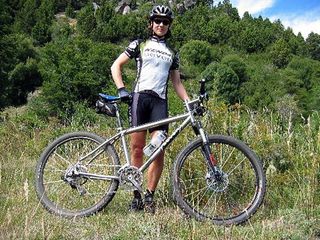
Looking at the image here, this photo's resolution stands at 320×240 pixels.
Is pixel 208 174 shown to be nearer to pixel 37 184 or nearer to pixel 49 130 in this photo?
pixel 37 184

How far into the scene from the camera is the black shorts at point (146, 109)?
4676mm

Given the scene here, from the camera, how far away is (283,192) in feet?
15.6

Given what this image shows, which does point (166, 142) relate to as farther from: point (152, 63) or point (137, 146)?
point (152, 63)

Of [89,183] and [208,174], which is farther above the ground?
[208,174]

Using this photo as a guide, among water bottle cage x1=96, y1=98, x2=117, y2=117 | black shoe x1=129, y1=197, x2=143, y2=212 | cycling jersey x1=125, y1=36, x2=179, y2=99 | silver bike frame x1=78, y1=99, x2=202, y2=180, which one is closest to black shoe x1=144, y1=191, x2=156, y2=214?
black shoe x1=129, y1=197, x2=143, y2=212

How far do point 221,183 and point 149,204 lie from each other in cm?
69

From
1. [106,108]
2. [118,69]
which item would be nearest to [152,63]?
[118,69]

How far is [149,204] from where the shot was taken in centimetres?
455

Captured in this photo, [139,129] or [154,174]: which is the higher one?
[139,129]

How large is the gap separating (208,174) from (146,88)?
1.00 m

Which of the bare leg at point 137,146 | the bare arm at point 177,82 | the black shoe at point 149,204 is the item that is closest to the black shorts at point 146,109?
the bare leg at point 137,146

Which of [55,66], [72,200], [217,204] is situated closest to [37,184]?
[72,200]

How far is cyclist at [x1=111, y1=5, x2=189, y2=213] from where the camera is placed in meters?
4.65

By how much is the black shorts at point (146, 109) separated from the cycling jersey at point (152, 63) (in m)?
0.06
